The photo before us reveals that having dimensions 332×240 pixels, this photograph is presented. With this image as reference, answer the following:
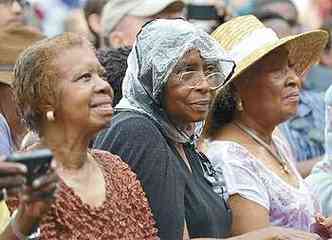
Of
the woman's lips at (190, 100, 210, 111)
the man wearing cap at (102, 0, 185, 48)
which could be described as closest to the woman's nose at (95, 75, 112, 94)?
the woman's lips at (190, 100, 210, 111)

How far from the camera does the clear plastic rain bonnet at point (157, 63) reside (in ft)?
16.5

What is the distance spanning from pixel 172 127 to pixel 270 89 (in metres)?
0.81

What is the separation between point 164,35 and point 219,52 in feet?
0.89

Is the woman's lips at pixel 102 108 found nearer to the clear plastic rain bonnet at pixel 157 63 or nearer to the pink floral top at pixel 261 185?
the clear plastic rain bonnet at pixel 157 63

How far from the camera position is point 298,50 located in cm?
605

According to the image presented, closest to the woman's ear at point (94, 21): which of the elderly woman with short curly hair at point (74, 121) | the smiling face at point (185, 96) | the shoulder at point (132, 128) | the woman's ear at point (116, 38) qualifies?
the woman's ear at point (116, 38)

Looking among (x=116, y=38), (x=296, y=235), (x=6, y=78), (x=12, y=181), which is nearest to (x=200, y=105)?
(x=296, y=235)

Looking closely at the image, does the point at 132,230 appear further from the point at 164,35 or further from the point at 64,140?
the point at 164,35

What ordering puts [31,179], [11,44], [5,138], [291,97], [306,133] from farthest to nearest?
[306,133] < [11,44] < [291,97] < [5,138] < [31,179]

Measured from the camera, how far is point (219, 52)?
5.21 m

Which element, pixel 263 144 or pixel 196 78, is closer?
pixel 196 78

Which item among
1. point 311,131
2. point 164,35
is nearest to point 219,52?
point 164,35

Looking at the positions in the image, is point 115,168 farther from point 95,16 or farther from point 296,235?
point 95,16

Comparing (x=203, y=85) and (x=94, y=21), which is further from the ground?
(x=203, y=85)
